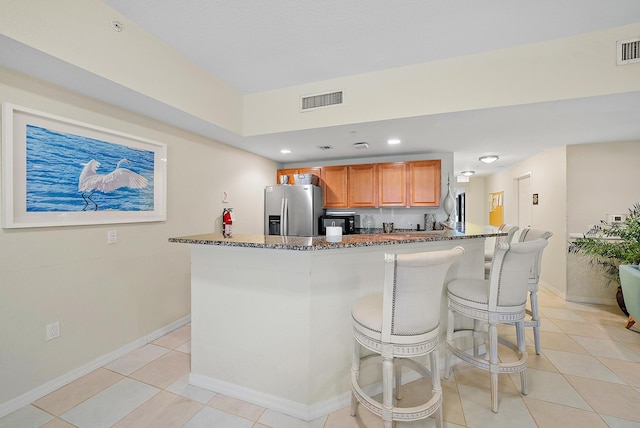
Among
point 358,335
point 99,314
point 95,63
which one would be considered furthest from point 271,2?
point 99,314

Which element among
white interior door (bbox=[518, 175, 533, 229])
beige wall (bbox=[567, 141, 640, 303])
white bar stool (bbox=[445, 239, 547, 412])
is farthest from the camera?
white interior door (bbox=[518, 175, 533, 229])

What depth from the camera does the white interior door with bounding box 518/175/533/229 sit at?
5.09 m

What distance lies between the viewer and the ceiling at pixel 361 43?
6.22ft

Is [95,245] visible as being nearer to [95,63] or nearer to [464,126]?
[95,63]

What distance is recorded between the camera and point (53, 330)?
2049 mm

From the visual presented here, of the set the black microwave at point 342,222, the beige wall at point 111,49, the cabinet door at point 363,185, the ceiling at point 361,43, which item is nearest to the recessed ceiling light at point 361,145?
the ceiling at point 361,43

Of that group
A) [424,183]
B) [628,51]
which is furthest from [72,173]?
[628,51]

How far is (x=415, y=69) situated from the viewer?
2.61m

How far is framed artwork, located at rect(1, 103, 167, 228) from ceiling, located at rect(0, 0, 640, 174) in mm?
343

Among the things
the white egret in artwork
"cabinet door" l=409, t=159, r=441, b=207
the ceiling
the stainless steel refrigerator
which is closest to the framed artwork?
the white egret in artwork

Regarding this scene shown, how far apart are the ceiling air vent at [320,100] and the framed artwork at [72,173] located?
1.64 metres

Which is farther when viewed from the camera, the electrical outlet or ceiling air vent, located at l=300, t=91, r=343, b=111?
ceiling air vent, located at l=300, t=91, r=343, b=111

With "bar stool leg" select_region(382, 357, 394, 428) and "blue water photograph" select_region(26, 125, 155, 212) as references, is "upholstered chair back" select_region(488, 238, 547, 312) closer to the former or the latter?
"bar stool leg" select_region(382, 357, 394, 428)

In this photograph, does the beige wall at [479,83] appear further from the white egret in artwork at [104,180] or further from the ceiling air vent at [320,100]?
the white egret in artwork at [104,180]
